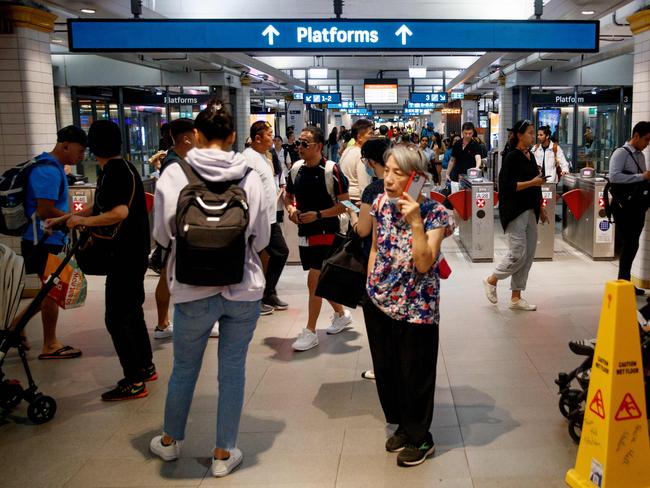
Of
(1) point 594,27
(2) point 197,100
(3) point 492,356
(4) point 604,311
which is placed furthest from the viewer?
(2) point 197,100

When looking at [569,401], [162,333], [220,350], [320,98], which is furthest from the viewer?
[320,98]

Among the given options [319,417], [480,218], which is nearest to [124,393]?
[319,417]

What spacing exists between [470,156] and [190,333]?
9302 millimetres

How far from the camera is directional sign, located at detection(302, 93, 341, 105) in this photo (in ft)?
76.2

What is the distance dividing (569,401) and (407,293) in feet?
3.80

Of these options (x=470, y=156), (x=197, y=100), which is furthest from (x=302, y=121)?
(x=470, y=156)

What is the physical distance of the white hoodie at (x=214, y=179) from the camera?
3139 mm

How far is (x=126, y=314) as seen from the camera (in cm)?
436

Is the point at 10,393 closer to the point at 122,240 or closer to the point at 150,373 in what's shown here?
the point at 150,373

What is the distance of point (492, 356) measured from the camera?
203 inches

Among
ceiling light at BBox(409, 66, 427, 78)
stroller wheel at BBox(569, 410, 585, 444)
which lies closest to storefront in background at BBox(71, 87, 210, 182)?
ceiling light at BBox(409, 66, 427, 78)

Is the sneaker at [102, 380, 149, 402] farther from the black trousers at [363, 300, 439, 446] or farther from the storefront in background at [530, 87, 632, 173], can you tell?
the storefront in background at [530, 87, 632, 173]

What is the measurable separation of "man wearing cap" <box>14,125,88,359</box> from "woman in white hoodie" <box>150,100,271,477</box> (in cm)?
189

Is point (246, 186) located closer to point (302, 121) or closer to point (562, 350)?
point (562, 350)
